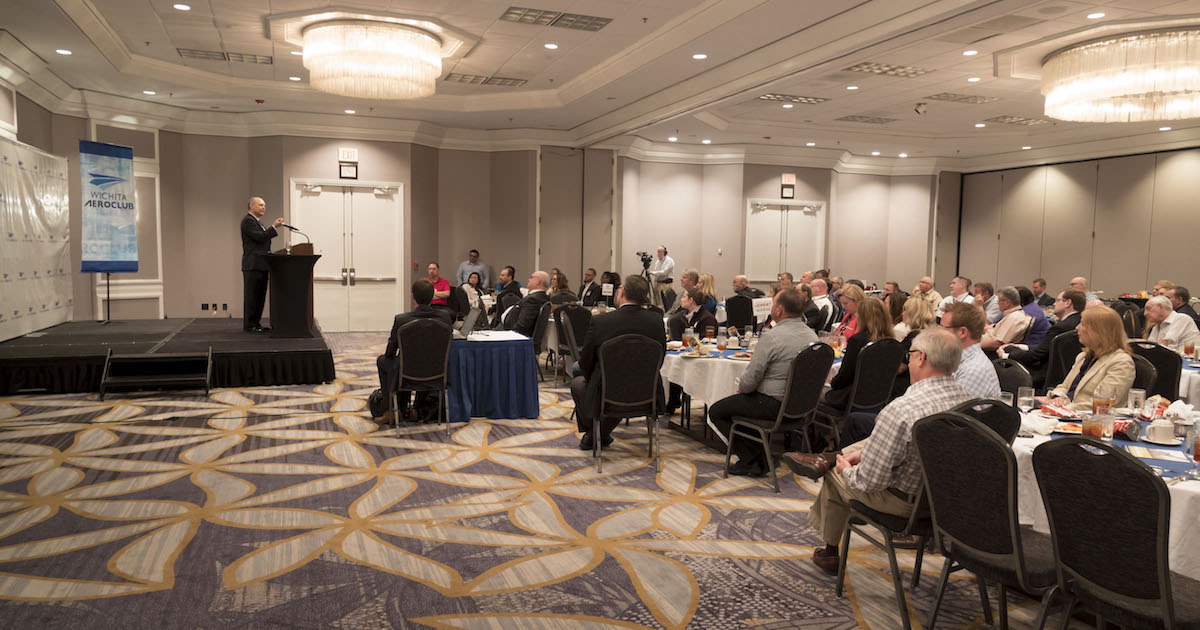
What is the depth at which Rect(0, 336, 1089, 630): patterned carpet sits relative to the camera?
11.1ft

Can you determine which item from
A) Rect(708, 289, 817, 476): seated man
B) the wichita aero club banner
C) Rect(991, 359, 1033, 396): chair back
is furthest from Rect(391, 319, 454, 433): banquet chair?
the wichita aero club banner

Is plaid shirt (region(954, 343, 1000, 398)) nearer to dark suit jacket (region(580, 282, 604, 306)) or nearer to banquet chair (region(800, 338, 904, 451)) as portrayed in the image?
banquet chair (region(800, 338, 904, 451))

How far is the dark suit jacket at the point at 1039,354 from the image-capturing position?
7.15 metres

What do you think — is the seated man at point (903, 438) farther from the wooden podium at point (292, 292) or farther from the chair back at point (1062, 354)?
the wooden podium at point (292, 292)

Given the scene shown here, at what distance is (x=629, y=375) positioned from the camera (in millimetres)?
5527

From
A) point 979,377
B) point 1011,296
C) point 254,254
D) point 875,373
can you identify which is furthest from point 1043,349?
point 254,254

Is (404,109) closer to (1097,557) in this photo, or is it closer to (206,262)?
(206,262)

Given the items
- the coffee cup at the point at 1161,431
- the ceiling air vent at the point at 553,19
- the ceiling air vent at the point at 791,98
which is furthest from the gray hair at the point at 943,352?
the ceiling air vent at the point at 791,98

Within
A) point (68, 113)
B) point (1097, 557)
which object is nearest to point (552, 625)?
point (1097, 557)

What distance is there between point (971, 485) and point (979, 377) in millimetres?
1615

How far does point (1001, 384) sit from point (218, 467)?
519 centimetres

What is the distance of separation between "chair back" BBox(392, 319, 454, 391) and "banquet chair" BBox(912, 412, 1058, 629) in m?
4.20

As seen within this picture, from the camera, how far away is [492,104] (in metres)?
12.2

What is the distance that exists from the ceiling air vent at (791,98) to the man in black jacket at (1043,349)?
521cm
